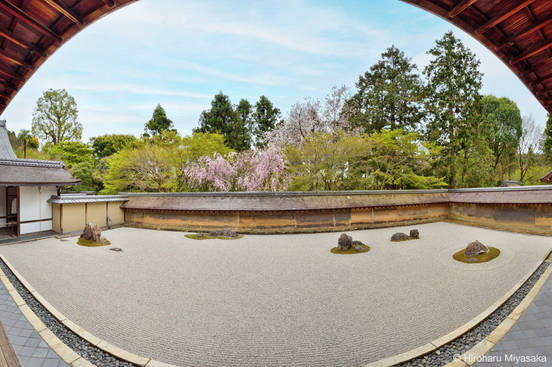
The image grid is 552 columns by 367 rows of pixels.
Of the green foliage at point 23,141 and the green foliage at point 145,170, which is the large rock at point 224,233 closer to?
the green foliage at point 145,170

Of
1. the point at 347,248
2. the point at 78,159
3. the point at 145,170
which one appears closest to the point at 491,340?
the point at 347,248

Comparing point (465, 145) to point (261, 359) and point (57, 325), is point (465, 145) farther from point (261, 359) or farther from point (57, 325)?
point (57, 325)

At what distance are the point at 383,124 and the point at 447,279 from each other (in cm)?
1690

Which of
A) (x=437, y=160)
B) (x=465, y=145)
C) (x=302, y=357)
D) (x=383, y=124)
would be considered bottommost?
(x=302, y=357)

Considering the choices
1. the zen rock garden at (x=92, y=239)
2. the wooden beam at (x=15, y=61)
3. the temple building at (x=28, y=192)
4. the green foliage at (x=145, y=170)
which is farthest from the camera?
the green foliage at (x=145, y=170)

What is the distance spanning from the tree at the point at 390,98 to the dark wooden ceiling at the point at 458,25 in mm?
16343

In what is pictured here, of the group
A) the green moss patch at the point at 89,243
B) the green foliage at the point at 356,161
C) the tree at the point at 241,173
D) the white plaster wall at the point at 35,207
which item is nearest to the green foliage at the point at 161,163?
the tree at the point at 241,173

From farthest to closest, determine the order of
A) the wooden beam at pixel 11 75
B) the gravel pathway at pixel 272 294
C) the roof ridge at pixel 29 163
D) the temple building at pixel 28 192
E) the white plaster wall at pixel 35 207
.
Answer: the white plaster wall at pixel 35 207, the roof ridge at pixel 29 163, the temple building at pixel 28 192, the wooden beam at pixel 11 75, the gravel pathway at pixel 272 294

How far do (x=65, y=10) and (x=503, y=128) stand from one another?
1216 inches

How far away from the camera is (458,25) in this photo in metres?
2.91

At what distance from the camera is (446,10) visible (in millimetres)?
2785

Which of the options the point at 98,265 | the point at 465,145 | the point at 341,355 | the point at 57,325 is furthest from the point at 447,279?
the point at 465,145

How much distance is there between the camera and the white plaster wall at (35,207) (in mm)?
9234

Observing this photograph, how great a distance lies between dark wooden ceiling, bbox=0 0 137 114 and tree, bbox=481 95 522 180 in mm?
28625
